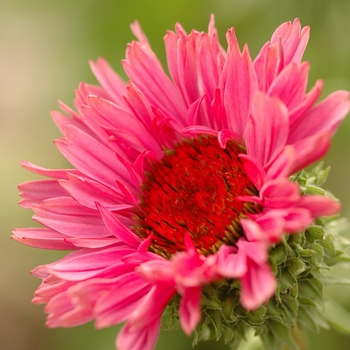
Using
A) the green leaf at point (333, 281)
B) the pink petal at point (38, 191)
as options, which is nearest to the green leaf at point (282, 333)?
the green leaf at point (333, 281)

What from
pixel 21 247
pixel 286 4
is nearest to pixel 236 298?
pixel 286 4

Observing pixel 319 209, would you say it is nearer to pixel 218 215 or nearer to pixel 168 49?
pixel 218 215

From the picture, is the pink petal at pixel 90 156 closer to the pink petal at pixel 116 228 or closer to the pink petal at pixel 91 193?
the pink petal at pixel 91 193

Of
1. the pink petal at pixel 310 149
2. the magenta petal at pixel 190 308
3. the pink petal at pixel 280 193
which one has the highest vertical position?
the pink petal at pixel 310 149

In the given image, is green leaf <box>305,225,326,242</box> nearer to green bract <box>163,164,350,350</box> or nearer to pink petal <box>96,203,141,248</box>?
green bract <box>163,164,350,350</box>

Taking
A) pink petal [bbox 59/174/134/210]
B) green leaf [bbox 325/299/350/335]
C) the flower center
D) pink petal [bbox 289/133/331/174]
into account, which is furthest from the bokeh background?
pink petal [bbox 289/133/331/174]

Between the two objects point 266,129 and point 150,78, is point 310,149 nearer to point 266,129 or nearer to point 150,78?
point 266,129
